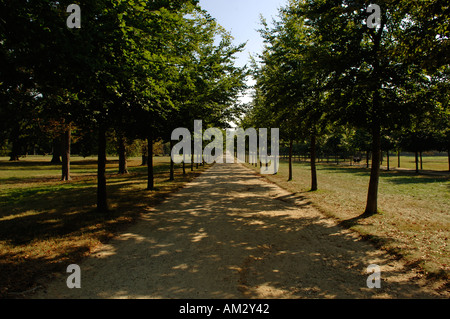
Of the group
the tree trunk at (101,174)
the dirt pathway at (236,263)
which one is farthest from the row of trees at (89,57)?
the dirt pathway at (236,263)

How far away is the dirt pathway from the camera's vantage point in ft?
13.2

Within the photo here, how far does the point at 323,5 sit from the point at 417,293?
8.16m

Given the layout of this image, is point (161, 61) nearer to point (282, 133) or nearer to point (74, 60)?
point (74, 60)

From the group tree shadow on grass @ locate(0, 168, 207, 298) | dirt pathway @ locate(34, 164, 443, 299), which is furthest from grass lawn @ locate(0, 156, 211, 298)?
dirt pathway @ locate(34, 164, 443, 299)

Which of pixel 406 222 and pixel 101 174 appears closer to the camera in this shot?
pixel 406 222

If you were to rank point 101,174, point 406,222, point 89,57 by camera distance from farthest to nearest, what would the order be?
1. point 101,174
2. point 406,222
3. point 89,57

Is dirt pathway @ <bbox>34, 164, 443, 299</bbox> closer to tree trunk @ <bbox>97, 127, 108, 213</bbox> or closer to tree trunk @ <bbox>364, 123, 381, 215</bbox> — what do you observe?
tree trunk @ <bbox>364, 123, 381, 215</bbox>

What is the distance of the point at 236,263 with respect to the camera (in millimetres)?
5062

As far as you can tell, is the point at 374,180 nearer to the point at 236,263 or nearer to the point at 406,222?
the point at 406,222

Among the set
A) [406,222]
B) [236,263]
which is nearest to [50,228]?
[236,263]

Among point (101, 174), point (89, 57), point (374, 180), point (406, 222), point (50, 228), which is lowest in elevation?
point (406, 222)

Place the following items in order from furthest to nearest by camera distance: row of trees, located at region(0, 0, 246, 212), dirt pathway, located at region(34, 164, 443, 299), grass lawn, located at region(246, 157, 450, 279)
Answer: grass lawn, located at region(246, 157, 450, 279), row of trees, located at region(0, 0, 246, 212), dirt pathway, located at region(34, 164, 443, 299)

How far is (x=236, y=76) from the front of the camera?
16.3 m
